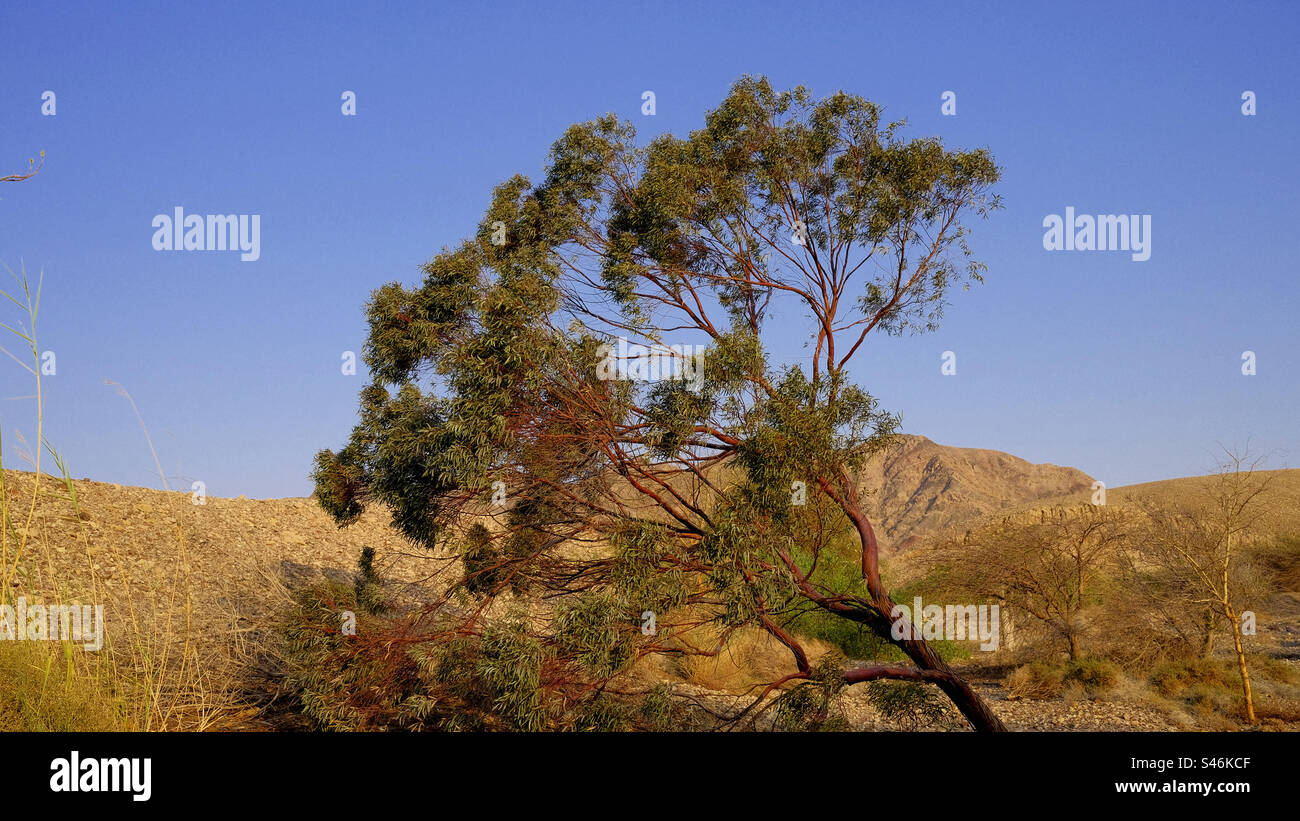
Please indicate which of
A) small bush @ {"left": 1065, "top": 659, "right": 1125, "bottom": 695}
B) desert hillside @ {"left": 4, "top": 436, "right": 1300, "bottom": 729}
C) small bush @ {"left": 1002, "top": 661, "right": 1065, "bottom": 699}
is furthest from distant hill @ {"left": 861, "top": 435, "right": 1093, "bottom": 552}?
small bush @ {"left": 1065, "top": 659, "right": 1125, "bottom": 695}

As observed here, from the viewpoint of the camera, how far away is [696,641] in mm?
16484

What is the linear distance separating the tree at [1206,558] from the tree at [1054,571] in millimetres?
1202

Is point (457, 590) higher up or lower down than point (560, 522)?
lower down

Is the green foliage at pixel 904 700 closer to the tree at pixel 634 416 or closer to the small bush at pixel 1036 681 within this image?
the tree at pixel 634 416

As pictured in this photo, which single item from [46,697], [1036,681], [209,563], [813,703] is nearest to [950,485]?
→ [1036,681]

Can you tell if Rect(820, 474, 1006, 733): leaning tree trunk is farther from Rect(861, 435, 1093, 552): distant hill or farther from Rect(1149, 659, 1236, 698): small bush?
Rect(861, 435, 1093, 552): distant hill

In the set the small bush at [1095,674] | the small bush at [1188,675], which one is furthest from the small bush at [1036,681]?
the small bush at [1188,675]

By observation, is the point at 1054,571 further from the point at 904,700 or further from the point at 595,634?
the point at 595,634

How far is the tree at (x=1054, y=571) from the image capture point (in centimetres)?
1639

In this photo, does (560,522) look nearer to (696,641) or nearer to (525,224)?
(525,224)

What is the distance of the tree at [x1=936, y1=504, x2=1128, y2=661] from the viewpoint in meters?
16.4
